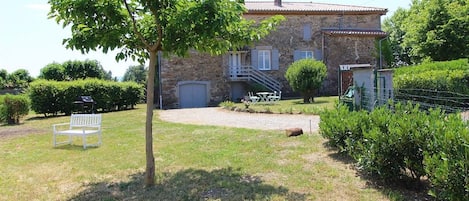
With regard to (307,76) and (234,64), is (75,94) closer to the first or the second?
(234,64)

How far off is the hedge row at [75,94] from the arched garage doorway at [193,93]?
3.00 metres

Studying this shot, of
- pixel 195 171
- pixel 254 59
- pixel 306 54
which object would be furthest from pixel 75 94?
pixel 195 171

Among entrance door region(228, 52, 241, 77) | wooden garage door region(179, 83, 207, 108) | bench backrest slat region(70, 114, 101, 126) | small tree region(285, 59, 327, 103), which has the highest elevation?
entrance door region(228, 52, 241, 77)

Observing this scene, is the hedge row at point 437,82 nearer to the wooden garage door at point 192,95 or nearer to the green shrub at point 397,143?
the green shrub at point 397,143

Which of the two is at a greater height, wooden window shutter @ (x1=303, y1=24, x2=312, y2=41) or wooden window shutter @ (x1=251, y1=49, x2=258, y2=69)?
wooden window shutter @ (x1=303, y1=24, x2=312, y2=41)

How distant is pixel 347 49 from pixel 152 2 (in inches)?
971

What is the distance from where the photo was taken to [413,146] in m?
3.91

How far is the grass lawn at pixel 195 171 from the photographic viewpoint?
14.6 ft

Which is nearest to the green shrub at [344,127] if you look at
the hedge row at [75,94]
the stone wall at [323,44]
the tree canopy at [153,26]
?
the tree canopy at [153,26]

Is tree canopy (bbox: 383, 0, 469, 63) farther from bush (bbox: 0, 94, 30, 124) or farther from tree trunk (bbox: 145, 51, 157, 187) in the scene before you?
bush (bbox: 0, 94, 30, 124)

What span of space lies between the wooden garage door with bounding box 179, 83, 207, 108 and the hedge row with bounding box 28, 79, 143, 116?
9.96 feet

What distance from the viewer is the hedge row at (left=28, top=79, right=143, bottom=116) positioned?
19.3 meters

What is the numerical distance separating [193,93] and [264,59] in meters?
5.72

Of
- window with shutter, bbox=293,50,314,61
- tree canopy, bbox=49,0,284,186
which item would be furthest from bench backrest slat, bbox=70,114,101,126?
window with shutter, bbox=293,50,314,61
